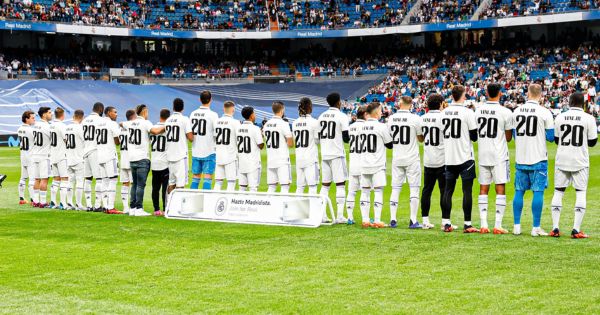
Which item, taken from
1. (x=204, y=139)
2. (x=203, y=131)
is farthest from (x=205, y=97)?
(x=204, y=139)

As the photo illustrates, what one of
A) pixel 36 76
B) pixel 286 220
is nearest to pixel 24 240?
pixel 286 220

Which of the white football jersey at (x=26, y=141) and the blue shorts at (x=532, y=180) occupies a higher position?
the white football jersey at (x=26, y=141)

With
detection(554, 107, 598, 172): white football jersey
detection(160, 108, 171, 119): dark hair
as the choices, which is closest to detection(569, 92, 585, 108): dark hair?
detection(554, 107, 598, 172): white football jersey

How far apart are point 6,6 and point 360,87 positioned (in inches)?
1070

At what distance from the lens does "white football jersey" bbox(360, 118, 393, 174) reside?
13.3 metres

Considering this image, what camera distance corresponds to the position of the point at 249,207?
13.9 m

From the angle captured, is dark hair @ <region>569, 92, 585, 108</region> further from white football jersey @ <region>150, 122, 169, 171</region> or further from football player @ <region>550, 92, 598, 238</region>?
white football jersey @ <region>150, 122, 169, 171</region>

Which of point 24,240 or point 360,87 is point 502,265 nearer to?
point 24,240

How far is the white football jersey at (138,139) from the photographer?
1584 cm

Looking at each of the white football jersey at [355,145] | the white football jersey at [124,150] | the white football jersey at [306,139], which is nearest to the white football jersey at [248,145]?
the white football jersey at [306,139]

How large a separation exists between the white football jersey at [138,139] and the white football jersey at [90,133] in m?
0.98

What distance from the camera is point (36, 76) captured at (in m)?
58.0

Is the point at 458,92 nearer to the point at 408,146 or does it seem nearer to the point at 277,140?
the point at 408,146

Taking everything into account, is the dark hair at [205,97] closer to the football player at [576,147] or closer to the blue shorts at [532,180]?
the blue shorts at [532,180]
